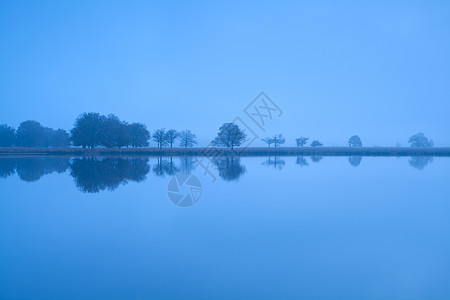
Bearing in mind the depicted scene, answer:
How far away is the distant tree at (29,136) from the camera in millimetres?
75375

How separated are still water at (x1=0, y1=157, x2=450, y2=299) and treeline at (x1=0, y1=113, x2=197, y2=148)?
4378 centimetres

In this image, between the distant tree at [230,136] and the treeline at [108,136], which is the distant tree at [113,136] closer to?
the treeline at [108,136]

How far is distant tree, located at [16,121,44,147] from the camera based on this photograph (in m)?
75.4

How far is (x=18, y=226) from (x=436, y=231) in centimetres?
1075

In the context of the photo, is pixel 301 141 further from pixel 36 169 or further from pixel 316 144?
pixel 36 169

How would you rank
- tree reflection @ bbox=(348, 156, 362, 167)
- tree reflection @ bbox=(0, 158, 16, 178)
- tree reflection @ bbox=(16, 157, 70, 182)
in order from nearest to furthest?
1. tree reflection @ bbox=(16, 157, 70, 182)
2. tree reflection @ bbox=(0, 158, 16, 178)
3. tree reflection @ bbox=(348, 156, 362, 167)

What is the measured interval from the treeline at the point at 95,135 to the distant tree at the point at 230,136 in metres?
10.7

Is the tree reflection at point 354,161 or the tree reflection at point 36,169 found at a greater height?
the tree reflection at point 354,161

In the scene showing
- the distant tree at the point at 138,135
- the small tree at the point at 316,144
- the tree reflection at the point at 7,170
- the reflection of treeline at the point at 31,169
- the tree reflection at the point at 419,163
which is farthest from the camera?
the small tree at the point at 316,144

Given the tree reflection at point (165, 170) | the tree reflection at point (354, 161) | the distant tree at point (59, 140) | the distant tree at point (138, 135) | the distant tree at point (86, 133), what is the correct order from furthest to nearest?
the distant tree at point (59, 140) < the distant tree at point (138, 135) < the distant tree at point (86, 133) < the tree reflection at point (354, 161) < the tree reflection at point (165, 170)

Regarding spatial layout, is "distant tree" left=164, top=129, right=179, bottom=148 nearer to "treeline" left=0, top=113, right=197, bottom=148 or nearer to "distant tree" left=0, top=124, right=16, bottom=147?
"treeline" left=0, top=113, right=197, bottom=148

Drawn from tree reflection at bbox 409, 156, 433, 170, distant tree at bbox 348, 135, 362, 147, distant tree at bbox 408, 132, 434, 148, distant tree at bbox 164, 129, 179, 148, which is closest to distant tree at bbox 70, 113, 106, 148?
distant tree at bbox 164, 129, 179, 148

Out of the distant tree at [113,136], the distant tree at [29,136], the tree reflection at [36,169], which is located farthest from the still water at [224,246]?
the distant tree at [29,136]

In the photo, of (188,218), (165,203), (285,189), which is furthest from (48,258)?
(285,189)
